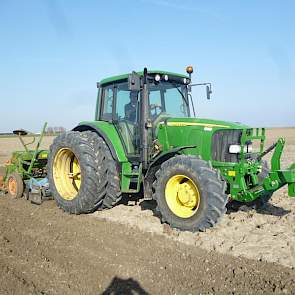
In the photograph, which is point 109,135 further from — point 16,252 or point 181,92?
point 16,252

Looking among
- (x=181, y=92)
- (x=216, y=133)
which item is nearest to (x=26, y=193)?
(x=181, y=92)

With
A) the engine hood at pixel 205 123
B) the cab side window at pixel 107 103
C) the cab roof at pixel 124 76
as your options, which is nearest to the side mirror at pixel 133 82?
the cab roof at pixel 124 76

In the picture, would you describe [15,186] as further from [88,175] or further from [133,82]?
[133,82]

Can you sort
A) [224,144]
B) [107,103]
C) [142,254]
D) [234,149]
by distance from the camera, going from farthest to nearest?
[107,103] → [224,144] → [234,149] → [142,254]

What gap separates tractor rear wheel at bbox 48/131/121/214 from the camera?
6645 mm

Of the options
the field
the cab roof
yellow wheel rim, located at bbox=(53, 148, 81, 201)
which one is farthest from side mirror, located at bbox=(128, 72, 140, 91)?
the field

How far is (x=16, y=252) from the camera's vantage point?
16.3 feet

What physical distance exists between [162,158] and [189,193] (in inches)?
32.5

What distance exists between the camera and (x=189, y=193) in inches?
231

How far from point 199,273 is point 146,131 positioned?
9.58 feet

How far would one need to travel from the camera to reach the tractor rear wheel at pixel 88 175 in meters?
6.64

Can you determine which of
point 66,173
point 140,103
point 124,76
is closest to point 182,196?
point 140,103

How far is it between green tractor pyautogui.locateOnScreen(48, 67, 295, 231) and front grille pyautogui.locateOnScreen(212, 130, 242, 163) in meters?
0.02

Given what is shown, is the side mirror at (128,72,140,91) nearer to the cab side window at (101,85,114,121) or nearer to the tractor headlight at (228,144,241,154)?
the cab side window at (101,85,114,121)
